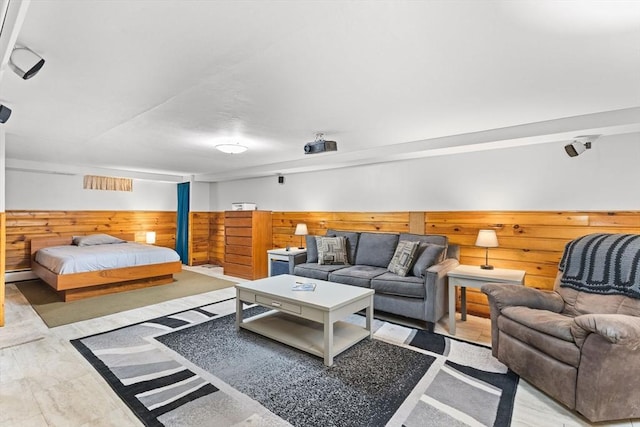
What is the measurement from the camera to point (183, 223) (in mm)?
7375

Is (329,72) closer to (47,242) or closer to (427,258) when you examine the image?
(427,258)

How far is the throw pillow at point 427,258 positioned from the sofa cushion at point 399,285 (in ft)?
0.32

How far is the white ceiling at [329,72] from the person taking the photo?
1.44 meters

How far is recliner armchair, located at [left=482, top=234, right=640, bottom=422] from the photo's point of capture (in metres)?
1.82

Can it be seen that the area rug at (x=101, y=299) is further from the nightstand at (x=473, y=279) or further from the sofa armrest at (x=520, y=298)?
the sofa armrest at (x=520, y=298)

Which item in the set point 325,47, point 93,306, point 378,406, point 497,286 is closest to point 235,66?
point 325,47

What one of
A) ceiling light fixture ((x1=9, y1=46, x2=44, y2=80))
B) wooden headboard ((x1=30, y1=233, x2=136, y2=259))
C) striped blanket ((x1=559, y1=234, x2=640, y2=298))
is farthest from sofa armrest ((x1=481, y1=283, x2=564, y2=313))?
wooden headboard ((x1=30, y1=233, x2=136, y2=259))

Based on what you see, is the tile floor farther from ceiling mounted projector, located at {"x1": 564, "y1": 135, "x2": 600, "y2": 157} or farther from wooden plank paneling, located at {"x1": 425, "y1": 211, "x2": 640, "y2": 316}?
ceiling mounted projector, located at {"x1": 564, "y1": 135, "x2": 600, "y2": 157}

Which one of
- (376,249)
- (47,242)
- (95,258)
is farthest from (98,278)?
(376,249)

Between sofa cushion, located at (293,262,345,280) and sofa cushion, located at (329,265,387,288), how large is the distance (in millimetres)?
119

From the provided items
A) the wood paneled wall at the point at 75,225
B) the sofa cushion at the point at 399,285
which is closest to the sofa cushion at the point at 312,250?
the sofa cushion at the point at 399,285

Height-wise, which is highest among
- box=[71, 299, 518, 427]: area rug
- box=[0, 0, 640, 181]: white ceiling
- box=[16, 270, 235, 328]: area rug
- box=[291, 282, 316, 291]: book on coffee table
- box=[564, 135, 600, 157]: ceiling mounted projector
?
box=[0, 0, 640, 181]: white ceiling

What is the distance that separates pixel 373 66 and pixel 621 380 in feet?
7.70

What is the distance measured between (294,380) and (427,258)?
1.96 m
